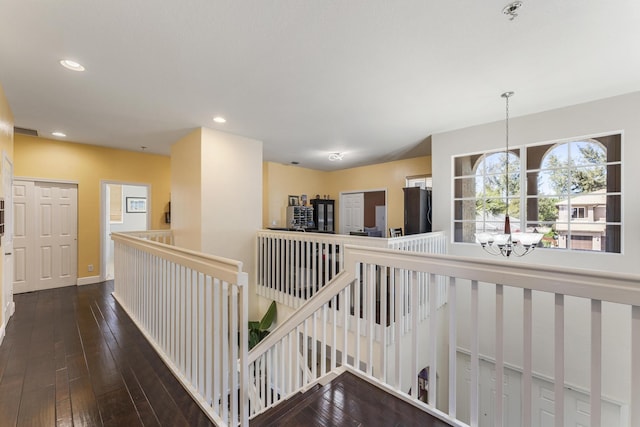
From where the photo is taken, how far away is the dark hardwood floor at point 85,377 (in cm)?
174

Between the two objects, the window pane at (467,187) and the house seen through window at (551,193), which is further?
the window pane at (467,187)

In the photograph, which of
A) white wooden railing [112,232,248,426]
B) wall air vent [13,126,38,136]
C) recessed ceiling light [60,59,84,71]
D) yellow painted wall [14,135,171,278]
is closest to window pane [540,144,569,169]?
white wooden railing [112,232,248,426]

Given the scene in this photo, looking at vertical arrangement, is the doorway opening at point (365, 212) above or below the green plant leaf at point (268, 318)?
above

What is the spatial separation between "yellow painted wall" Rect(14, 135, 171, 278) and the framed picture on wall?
1.79 meters

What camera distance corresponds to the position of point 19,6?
175cm

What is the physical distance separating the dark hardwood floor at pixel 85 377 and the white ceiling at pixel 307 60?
2530 mm

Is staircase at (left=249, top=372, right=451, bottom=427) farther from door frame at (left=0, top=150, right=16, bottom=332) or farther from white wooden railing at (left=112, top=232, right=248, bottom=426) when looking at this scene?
door frame at (left=0, top=150, right=16, bottom=332)

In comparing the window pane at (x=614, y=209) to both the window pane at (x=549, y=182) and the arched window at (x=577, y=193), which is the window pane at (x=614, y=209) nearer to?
the arched window at (x=577, y=193)

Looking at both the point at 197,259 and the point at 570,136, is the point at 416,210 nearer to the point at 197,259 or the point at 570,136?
the point at 570,136

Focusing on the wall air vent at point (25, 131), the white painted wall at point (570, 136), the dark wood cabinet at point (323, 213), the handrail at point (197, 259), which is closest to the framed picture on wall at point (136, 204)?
the wall air vent at point (25, 131)

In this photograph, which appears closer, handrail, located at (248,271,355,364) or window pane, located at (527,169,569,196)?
handrail, located at (248,271,355,364)

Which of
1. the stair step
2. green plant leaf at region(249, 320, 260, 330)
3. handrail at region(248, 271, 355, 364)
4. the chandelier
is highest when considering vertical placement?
the chandelier

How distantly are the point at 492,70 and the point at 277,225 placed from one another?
531 centimetres

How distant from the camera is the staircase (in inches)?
53.9
